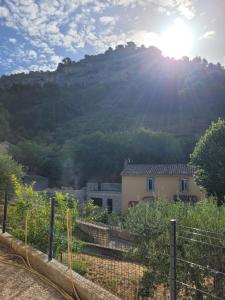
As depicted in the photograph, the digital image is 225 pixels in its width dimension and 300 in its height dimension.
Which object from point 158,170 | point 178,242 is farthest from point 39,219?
point 158,170

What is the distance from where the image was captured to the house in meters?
28.3

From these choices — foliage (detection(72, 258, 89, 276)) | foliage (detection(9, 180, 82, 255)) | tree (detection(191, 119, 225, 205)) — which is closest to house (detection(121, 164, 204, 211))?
tree (detection(191, 119, 225, 205))

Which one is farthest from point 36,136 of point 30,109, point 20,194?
point 20,194

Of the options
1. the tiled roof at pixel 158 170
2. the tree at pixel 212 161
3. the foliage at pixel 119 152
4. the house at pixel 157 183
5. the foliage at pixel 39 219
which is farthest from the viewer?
the foliage at pixel 119 152

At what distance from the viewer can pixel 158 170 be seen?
2939 cm

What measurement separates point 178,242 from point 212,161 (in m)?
14.9

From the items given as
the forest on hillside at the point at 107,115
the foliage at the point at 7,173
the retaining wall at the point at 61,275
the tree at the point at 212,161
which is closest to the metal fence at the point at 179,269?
the retaining wall at the point at 61,275

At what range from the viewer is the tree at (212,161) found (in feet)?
59.2

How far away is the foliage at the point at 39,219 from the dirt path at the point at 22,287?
0.67 metres

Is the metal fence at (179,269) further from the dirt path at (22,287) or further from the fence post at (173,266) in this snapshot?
the dirt path at (22,287)

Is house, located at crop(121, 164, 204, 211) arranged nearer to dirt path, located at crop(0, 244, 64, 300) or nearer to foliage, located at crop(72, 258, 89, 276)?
foliage, located at crop(72, 258, 89, 276)

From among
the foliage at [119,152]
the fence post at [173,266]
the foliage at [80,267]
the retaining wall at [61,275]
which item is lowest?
the foliage at [80,267]

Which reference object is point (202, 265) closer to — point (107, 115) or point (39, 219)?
point (39, 219)

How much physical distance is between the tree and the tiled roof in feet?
30.0
